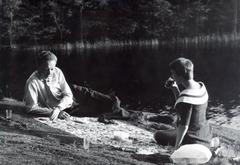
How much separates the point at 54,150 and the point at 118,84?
3.93 metres

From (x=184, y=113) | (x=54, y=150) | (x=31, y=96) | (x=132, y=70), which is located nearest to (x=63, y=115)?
(x=31, y=96)

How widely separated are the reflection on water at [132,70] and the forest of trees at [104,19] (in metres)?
0.32

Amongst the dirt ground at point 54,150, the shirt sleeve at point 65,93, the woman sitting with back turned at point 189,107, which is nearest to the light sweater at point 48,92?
the shirt sleeve at point 65,93

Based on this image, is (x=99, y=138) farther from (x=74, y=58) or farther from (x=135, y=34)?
(x=74, y=58)

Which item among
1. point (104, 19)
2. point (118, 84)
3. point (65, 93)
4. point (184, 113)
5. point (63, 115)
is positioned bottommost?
point (118, 84)

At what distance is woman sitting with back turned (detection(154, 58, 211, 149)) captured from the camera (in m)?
3.29

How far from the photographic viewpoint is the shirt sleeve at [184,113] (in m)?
3.28

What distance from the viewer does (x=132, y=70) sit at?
8312 millimetres

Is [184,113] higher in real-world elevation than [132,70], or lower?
higher

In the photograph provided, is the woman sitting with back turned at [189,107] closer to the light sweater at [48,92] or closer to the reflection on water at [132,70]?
the light sweater at [48,92]

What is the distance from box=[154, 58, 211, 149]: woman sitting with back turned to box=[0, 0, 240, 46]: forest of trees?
1.80m

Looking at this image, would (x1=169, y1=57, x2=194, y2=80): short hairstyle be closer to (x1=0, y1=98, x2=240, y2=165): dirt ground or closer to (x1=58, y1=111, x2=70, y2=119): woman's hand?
(x1=0, y1=98, x2=240, y2=165): dirt ground

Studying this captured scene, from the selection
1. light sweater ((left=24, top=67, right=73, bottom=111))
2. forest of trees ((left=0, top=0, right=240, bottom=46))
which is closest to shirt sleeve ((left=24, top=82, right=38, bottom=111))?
light sweater ((left=24, top=67, right=73, bottom=111))

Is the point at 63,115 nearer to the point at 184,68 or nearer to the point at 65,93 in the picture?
the point at 65,93
